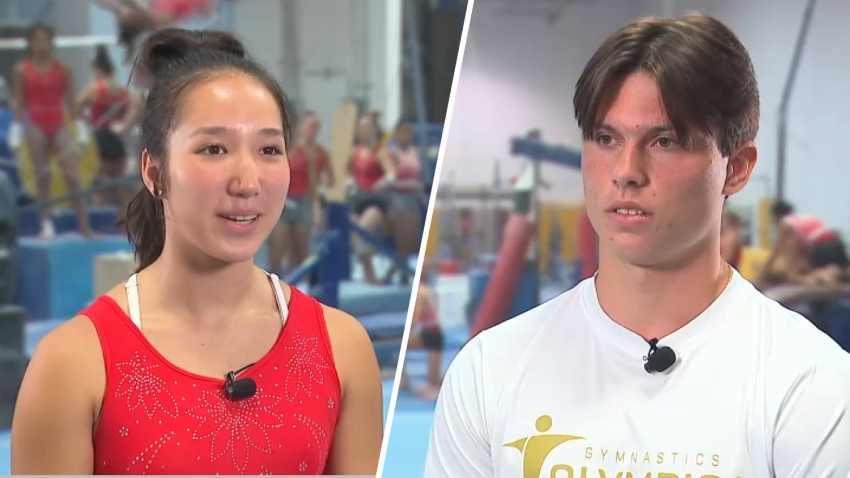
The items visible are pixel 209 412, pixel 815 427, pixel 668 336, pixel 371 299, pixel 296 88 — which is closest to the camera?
pixel 815 427

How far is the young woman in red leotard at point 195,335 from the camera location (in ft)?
4.29

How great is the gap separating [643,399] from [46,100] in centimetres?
327

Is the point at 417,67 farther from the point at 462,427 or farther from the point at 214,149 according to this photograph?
the point at 462,427

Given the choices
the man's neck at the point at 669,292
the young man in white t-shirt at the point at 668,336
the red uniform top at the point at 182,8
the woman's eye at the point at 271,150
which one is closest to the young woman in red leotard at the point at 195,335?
the woman's eye at the point at 271,150

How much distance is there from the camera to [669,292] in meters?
1.26

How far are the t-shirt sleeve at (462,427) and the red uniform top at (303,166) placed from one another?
5.85 ft

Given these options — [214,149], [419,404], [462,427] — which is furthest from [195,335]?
[419,404]

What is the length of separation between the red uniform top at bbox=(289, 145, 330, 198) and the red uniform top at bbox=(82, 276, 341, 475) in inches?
67.1

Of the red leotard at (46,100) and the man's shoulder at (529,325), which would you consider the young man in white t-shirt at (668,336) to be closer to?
the man's shoulder at (529,325)

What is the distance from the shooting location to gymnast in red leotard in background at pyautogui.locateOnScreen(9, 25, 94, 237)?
3.88 metres

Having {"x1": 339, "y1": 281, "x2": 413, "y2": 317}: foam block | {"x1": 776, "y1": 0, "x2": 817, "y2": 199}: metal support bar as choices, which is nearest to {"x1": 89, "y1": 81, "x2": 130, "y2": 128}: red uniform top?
{"x1": 339, "y1": 281, "x2": 413, "y2": 317}: foam block

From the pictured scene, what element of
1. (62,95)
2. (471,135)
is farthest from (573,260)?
(62,95)

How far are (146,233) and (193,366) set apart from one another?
203 millimetres

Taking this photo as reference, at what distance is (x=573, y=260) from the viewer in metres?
2.49
